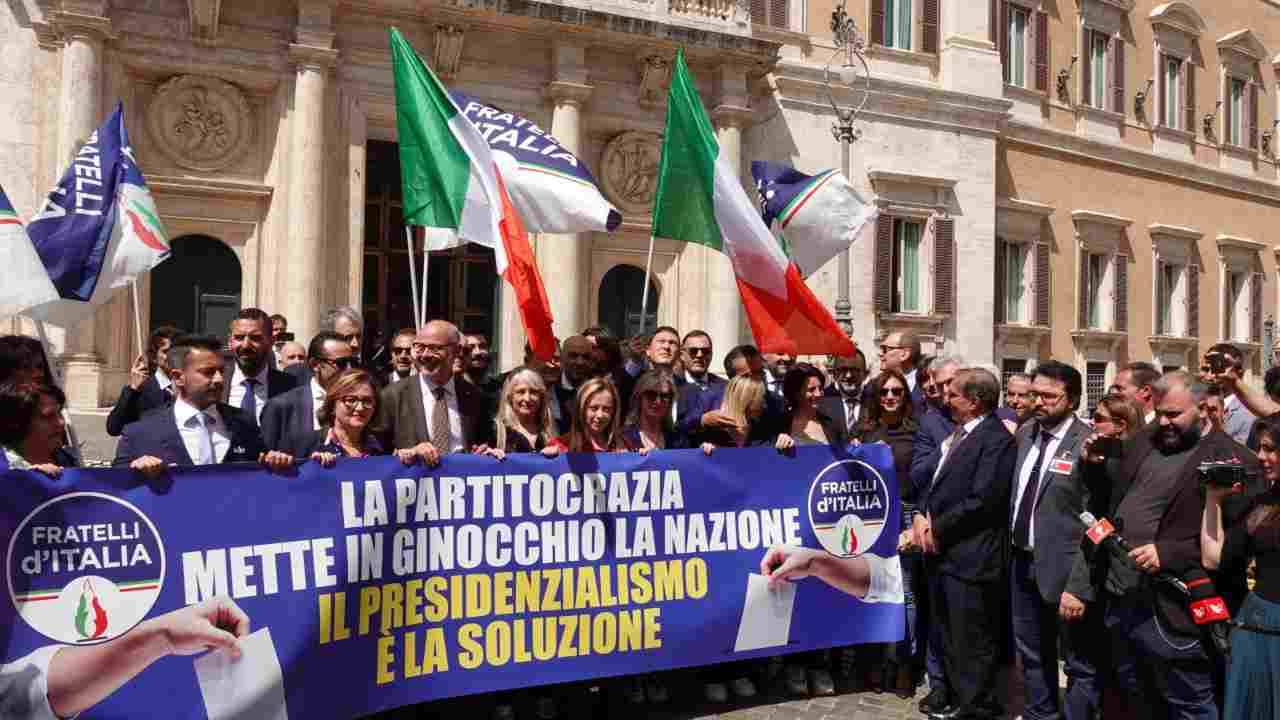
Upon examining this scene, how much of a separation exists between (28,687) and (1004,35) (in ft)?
72.0

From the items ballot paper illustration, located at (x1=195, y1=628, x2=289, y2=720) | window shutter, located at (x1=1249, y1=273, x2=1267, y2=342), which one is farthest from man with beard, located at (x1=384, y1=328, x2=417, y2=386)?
window shutter, located at (x1=1249, y1=273, x2=1267, y2=342)

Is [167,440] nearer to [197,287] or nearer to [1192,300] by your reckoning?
[197,287]

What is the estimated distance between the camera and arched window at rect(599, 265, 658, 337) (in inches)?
704

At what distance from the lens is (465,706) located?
17.9 ft

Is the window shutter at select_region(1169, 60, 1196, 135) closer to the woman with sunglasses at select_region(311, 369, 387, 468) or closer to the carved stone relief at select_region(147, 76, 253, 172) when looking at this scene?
the carved stone relief at select_region(147, 76, 253, 172)

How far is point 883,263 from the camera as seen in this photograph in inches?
777

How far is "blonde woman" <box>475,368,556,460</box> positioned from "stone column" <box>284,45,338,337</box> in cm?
986

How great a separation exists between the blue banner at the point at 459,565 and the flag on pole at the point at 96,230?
3.11 m

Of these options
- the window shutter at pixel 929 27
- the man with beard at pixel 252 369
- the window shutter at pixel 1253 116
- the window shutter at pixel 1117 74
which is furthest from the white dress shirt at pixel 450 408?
the window shutter at pixel 1253 116

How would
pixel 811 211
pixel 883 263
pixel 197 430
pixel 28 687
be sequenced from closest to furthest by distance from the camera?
pixel 28 687 < pixel 197 430 < pixel 811 211 < pixel 883 263

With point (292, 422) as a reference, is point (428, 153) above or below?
above

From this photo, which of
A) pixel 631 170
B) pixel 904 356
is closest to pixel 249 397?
pixel 904 356

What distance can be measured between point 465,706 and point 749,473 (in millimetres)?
1919

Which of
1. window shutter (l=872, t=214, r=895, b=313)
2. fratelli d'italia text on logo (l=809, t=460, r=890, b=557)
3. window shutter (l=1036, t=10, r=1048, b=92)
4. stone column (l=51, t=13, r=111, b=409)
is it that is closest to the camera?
fratelli d'italia text on logo (l=809, t=460, r=890, b=557)
